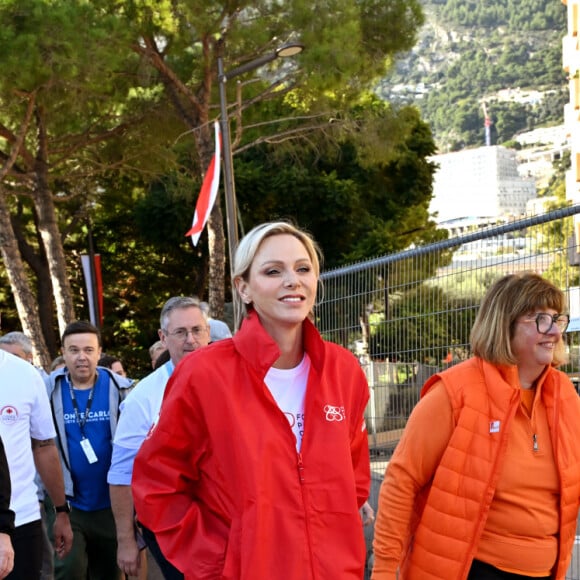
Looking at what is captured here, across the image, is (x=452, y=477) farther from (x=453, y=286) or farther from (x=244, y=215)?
(x=244, y=215)

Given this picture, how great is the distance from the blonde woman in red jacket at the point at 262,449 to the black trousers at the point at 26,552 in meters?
1.81

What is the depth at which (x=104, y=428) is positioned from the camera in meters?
6.13

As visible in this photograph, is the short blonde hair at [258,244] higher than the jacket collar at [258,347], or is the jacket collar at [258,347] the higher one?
the short blonde hair at [258,244]

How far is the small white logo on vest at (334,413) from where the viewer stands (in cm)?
299

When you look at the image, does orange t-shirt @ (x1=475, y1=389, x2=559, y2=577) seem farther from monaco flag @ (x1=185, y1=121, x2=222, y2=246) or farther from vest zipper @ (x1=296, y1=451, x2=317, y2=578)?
monaco flag @ (x1=185, y1=121, x2=222, y2=246)

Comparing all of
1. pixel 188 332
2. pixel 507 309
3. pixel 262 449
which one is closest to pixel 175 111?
pixel 188 332

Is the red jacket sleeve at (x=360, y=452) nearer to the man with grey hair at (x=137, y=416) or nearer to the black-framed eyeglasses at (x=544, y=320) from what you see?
the black-framed eyeglasses at (x=544, y=320)

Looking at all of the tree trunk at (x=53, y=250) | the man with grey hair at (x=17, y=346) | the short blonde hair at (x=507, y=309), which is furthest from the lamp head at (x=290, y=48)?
the short blonde hair at (x=507, y=309)

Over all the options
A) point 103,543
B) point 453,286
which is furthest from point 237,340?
point 103,543

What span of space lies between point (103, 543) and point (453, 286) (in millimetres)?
2521

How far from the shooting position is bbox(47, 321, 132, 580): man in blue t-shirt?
236 inches

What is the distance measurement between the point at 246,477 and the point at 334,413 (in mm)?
350

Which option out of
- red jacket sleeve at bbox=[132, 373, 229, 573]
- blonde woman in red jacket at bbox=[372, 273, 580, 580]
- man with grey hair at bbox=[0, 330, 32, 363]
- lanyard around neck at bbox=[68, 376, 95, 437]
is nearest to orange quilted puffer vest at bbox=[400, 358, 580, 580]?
blonde woman in red jacket at bbox=[372, 273, 580, 580]

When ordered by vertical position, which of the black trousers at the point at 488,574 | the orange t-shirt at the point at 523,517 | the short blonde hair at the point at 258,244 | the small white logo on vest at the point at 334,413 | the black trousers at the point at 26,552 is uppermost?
the short blonde hair at the point at 258,244
